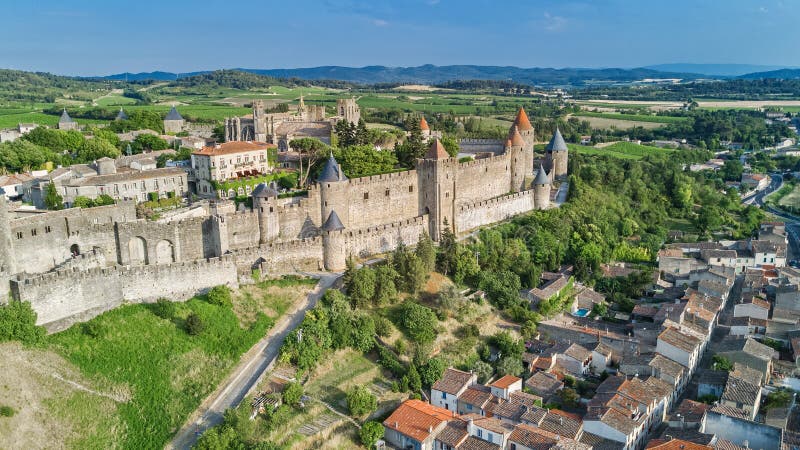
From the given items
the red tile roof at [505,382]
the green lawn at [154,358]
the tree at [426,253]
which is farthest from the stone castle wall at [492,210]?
the green lawn at [154,358]

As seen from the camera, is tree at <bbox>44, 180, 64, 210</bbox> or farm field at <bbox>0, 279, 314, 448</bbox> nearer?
farm field at <bbox>0, 279, 314, 448</bbox>

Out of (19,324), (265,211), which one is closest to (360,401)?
(265,211)

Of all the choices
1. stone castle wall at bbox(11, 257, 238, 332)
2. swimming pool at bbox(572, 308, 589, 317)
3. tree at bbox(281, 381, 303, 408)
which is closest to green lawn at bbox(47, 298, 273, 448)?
stone castle wall at bbox(11, 257, 238, 332)

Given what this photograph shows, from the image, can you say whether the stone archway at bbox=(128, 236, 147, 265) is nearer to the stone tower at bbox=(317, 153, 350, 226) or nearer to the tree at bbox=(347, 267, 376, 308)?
the stone tower at bbox=(317, 153, 350, 226)

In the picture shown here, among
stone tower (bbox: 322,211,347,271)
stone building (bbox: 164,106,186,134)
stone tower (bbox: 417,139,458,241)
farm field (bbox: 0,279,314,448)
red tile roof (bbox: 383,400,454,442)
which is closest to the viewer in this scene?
farm field (bbox: 0,279,314,448)

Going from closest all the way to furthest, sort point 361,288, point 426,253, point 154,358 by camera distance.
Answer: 1. point 154,358
2. point 361,288
3. point 426,253

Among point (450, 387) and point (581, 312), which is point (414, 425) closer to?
point (450, 387)

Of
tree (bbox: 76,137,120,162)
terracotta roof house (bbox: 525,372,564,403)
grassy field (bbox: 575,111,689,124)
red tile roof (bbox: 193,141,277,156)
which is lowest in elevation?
terracotta roof house (bbox: 525,372,564,403)
